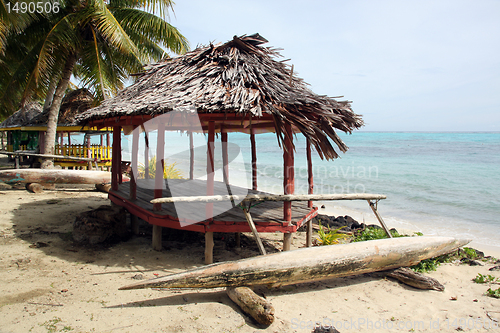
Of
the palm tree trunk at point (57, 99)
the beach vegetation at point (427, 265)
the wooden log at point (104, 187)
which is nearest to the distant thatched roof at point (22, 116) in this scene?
the palm tree trunk at point (57, 99)

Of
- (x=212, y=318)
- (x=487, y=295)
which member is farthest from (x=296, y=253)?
(x=487, y=295)

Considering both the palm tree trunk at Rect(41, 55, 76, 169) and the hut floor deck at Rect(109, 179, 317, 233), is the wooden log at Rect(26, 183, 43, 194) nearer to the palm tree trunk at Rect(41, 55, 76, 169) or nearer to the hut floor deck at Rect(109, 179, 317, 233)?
the palm tree trunk at Rect(41, 55, 76, 169)

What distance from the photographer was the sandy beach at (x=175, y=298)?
138 inches

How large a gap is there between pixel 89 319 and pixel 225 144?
19.6ft

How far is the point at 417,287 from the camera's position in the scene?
15.6ft

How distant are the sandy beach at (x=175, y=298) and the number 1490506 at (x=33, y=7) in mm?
7810

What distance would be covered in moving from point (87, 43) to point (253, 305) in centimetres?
1357

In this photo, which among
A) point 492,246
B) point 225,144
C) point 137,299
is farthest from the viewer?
point 225,144

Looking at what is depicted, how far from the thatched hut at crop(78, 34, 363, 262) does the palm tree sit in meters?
6.22

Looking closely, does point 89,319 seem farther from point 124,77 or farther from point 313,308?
point 124,77

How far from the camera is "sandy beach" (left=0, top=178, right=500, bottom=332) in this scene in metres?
3.50

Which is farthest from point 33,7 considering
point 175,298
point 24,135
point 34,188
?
point 24,135

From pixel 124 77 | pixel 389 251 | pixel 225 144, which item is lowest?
pixel 389 251

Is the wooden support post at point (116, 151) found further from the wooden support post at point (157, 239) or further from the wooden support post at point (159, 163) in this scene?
the wooden support post at point (157, 239)
